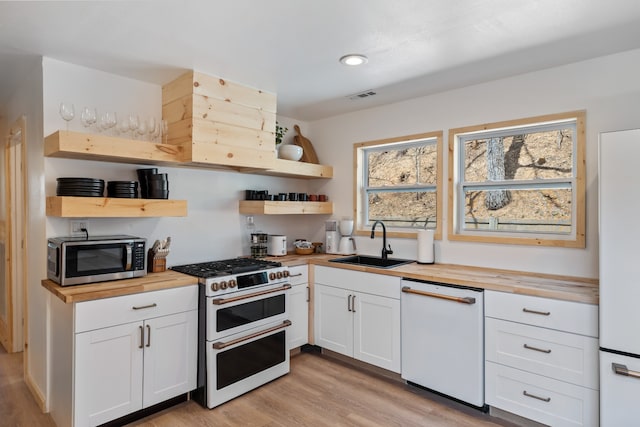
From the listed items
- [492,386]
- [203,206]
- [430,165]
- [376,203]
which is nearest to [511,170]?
[430,165]

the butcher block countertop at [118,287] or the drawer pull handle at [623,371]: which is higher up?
the butcher block countertop at [118,287]

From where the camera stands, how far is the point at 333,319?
11.0ft

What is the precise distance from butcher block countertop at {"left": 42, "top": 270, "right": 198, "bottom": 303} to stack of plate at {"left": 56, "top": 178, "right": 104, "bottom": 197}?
1.93ft

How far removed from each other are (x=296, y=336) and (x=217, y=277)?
3.75 feet

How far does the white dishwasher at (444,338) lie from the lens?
2.48 m

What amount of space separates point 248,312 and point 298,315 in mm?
723

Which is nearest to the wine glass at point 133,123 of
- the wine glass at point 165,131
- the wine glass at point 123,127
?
the wine glass at point 123,127

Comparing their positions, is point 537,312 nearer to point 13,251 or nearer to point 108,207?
point 108,207

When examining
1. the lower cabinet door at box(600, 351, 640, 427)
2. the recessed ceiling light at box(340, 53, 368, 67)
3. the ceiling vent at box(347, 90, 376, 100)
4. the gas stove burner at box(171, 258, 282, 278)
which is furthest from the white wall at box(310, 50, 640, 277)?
the gas stove burner at box(171, 258, 282, 278)

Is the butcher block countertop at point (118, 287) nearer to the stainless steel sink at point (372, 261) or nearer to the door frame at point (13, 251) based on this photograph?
the stainless steel sink at point (372, 261)

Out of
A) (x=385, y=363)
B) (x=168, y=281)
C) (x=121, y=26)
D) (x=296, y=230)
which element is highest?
(x=121, y=26)

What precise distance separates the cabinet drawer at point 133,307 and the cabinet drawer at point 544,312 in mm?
2077

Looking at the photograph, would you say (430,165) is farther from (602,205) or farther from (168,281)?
(168,281)

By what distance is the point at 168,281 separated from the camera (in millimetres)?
2496
